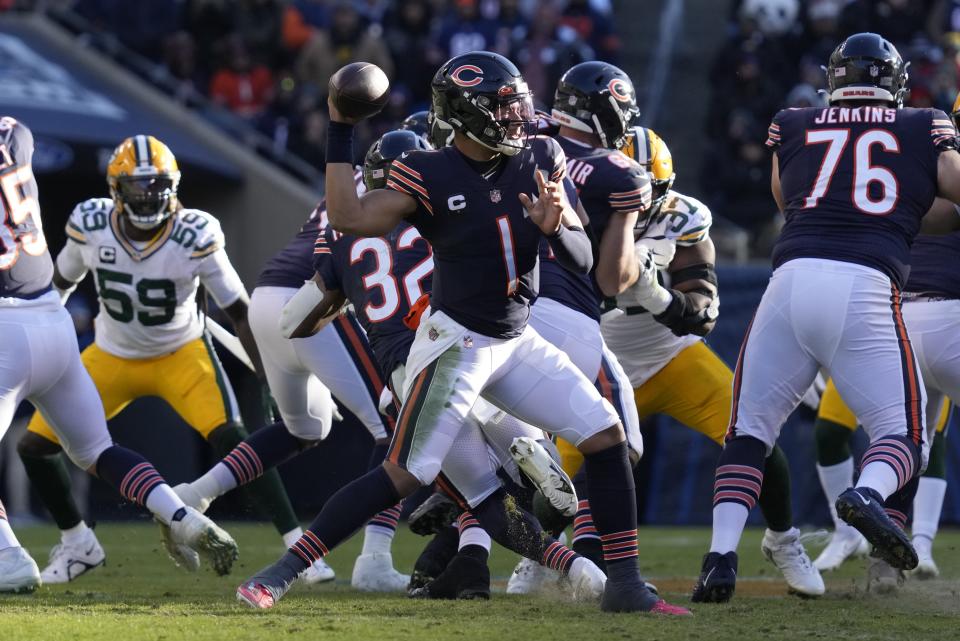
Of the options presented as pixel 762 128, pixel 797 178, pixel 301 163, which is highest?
pixel 797 178

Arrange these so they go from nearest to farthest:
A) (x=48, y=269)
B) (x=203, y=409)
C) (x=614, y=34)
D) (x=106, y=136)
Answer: (x=48, y=269)
(x=203, y=409)
(x=106, y=136)
(x=614, y=34)

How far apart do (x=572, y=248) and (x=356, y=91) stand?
848 millimetres

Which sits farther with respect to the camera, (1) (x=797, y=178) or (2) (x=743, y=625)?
(1) (x=797, y=178)

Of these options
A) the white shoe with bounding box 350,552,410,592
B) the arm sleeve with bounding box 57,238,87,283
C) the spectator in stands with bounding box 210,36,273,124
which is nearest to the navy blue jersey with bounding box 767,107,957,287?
the white shoe with bounding box 350,552,410,592

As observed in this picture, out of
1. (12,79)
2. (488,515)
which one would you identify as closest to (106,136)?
(12,79)

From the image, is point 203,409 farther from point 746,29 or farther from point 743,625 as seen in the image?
point 746,29

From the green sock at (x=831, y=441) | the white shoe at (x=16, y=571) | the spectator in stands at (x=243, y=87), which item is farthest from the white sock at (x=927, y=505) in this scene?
the spectator in stands at (x=243, y=87)

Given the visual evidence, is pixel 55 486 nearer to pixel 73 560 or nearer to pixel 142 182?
pixel 73 560

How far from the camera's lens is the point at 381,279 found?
595cm

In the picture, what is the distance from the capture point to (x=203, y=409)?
712cm

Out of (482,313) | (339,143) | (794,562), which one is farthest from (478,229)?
(794,562)

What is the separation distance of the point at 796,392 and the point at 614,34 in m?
10.2

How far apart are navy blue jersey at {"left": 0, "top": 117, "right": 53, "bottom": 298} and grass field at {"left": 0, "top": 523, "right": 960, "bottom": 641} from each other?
3.89 ft

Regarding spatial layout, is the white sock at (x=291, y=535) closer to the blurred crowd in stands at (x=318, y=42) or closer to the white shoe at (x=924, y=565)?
the white shoe at (x=924, y=565)
